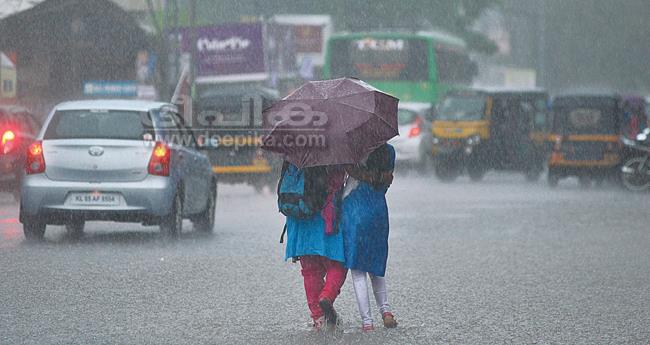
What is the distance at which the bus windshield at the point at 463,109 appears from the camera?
34.8 meters

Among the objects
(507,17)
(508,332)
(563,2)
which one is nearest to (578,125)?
(508,332)

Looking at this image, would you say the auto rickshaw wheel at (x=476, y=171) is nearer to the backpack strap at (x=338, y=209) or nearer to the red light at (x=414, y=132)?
the red light at (x=414, y=132)

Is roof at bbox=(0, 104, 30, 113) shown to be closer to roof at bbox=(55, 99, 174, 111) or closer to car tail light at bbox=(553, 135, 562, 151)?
roof at bbox=(55, 99, 174, 111)

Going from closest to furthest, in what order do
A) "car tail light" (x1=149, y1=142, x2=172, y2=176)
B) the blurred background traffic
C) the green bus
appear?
1. "car tail light" (x1=149, y1=142, x2=172, y2=176)
2. the blurred background traffic
3. the green bus

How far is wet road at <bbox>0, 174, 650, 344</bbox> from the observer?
9289 mm

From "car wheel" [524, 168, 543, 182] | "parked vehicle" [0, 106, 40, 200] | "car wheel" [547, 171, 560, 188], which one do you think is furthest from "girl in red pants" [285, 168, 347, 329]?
"car wheel" [524, 168, 543, 182]

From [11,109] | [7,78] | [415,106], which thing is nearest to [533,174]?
[415,106]

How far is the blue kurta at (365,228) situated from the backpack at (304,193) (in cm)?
19

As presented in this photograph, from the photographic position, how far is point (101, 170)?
1584 centimetres

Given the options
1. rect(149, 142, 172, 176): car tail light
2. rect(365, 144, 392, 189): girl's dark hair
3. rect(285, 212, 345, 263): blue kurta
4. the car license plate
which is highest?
rect(365, 144, 392, 189): girl's dark hair

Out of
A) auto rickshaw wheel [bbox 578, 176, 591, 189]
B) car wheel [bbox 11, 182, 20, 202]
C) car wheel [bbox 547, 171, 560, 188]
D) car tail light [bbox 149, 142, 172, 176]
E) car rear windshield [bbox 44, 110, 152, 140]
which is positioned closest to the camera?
car tail light [bbox 149, 142, 172, 176]

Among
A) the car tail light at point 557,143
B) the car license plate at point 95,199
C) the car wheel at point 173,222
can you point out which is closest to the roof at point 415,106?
the car tail light at point 557,143

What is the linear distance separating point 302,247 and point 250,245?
6860 mm

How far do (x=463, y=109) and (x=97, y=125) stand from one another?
19.6m
